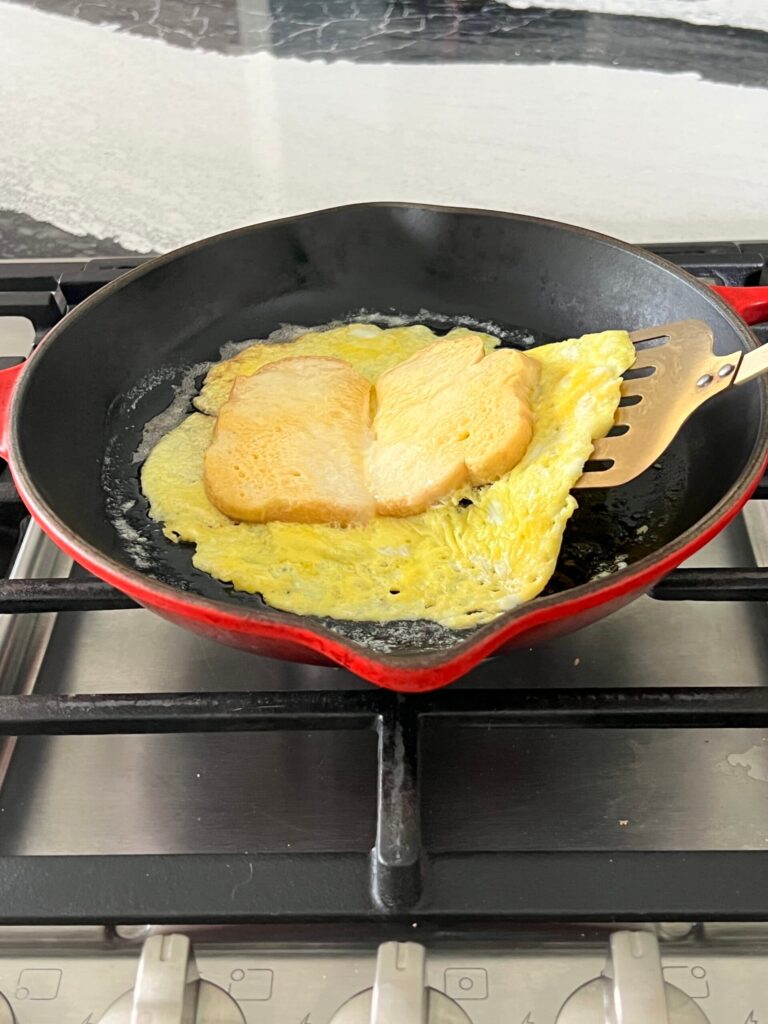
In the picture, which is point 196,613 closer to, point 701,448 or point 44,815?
point 44,815

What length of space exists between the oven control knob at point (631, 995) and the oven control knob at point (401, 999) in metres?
0.05

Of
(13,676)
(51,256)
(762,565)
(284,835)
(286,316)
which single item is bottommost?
(284,835)

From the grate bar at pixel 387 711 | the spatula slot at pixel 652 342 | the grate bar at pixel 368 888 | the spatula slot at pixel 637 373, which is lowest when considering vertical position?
the grate bar at pixel 368 888

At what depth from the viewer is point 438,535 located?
0.72 meters

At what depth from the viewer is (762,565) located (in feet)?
2.31

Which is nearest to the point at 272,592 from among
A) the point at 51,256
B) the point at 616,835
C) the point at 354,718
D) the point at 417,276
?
the point at 354,718

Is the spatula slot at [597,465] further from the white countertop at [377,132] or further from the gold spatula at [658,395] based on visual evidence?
the white countertop at [377,132]

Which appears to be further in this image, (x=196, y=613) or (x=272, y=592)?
(x=272, y=592)

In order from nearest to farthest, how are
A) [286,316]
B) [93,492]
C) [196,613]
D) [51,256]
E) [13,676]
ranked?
[196,613] → [13,676] → [93,492] → [286,316] → [51,256]

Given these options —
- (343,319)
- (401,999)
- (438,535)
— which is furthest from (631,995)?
(343,319)

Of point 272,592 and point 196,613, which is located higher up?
point 272,592

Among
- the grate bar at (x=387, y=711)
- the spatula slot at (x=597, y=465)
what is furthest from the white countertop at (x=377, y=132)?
the grate bar at (x=387, y=711)

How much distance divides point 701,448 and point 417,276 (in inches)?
13.7

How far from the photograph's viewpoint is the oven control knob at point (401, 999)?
0.39 meters
